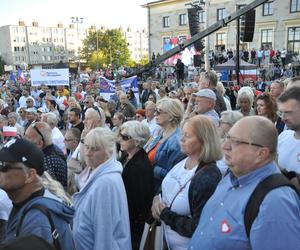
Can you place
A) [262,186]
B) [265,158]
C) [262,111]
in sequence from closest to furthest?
[262,186], [265,158], [262,111]

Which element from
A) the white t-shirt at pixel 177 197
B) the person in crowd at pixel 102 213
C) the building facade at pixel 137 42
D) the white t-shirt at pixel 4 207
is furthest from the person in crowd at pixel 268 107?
the building facade at pixel 137 42

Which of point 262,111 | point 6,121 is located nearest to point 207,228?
point 262,111

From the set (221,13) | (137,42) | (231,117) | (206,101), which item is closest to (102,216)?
(231,117)

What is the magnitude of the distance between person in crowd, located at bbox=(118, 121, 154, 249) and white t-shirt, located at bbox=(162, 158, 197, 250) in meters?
0.38

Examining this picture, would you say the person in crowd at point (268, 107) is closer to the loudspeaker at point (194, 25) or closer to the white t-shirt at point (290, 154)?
the white t-shirt at point (290, 154)

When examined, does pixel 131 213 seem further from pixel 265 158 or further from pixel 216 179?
pixel 265 158

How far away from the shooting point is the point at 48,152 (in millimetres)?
3688

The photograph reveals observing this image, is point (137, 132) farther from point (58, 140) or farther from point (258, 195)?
point (58, 140)

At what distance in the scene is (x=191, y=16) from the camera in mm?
13211

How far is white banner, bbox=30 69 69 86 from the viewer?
14.6m

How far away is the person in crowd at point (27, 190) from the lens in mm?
1973

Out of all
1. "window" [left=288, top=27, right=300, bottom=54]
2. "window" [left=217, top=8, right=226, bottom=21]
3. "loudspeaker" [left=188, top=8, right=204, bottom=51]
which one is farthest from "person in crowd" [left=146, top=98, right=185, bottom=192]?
"window" [left=217, top=8, right=226, bottom=21]

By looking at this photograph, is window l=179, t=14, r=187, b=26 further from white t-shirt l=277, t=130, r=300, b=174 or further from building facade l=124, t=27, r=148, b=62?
building facade l=124, t=27, r=148, b=62

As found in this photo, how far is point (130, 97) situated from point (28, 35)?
109m
